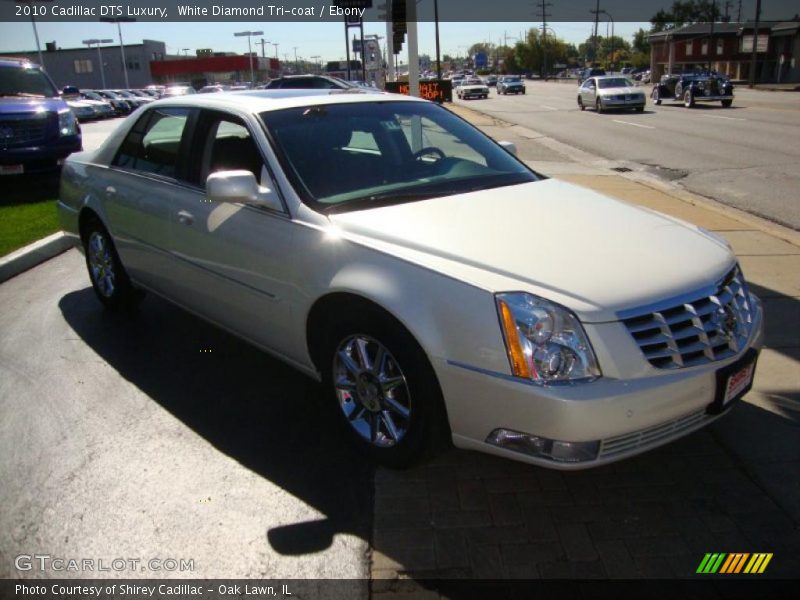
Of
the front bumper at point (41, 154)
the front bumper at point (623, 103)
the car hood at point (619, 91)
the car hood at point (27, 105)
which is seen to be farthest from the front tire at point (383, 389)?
the car hood at point (619, 91)

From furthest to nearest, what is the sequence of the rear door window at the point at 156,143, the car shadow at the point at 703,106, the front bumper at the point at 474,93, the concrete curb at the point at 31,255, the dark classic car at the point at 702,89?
1. the front bumper at the point at 474,93
2. the dark classic car at the point at 702,89
3. the car shadow at the point at 703,106
4. the concrete curb at the point at 31,255
5. the rear door window at the point at 156,143

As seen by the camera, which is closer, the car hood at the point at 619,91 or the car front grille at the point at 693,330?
the car front grille at the point at 693,330

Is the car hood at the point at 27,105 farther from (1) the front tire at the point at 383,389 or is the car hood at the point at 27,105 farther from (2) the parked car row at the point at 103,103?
(2) the parked car row at the point at 103,103

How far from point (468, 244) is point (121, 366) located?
8.90 feet

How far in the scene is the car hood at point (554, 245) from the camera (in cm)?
284

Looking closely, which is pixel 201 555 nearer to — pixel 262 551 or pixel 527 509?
pixel 262 551

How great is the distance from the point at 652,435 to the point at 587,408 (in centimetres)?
38

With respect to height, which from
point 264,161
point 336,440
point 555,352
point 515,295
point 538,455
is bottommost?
point 336,440

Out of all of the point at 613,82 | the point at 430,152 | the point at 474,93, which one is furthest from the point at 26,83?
the point at 474,93

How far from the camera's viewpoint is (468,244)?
3119mm

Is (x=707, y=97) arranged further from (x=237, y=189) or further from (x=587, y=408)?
(x=587, y=408)

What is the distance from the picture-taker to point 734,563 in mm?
2695

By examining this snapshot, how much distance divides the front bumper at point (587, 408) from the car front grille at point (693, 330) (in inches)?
1.9

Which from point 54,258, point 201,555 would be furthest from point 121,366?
point 54,258
